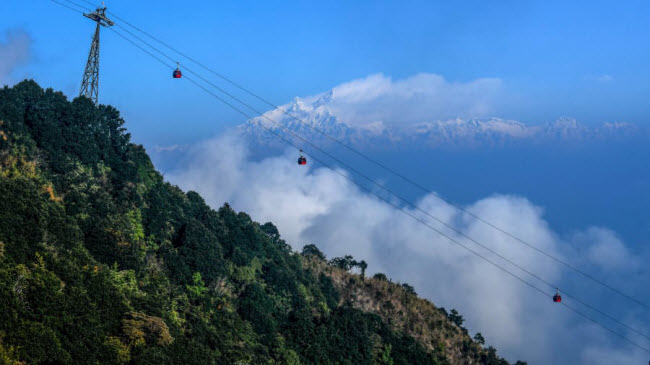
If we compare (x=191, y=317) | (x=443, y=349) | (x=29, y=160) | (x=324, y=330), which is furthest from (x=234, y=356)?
(x=443, y=349)

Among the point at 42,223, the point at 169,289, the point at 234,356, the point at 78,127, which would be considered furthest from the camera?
the point at 78,127

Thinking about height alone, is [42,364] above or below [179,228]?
below

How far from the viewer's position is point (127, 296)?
43906 mm

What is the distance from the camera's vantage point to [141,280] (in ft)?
161

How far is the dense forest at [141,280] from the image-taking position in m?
36.2

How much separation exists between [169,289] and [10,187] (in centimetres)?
1575

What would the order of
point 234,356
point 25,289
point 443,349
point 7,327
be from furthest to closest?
point 443,349
point 234,356
point 25,289
point 7,327

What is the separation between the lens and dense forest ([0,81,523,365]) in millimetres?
36188

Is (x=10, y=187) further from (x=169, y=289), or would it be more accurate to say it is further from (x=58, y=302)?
(x=169, y=289)

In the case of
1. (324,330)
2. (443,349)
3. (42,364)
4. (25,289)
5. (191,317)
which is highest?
(443,349)

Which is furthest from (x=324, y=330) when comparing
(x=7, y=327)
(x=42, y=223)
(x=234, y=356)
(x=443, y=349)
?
(x=7, y=327)

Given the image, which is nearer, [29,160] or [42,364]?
[42,364]

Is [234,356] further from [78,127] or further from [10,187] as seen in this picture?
[78,127]

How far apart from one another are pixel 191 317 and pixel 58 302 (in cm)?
1551
